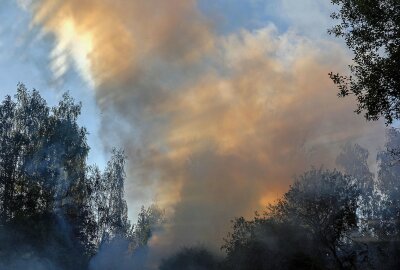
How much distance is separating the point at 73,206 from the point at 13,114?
1352cm

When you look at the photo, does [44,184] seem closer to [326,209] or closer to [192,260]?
[326,209]

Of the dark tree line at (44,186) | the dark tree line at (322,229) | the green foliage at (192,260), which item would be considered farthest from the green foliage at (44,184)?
the green foliage at (192,260)

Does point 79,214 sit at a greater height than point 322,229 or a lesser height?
greater

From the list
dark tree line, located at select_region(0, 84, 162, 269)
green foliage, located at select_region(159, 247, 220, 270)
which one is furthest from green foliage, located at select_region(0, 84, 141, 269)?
green foliage, located at select_region(159, 247, 220, 270)

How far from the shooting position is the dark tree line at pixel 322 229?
4956cm

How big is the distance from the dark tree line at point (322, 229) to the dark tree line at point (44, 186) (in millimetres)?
21968

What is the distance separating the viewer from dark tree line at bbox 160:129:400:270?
49562 millimetres

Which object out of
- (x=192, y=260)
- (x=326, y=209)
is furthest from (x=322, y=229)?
(x=192, y=260)

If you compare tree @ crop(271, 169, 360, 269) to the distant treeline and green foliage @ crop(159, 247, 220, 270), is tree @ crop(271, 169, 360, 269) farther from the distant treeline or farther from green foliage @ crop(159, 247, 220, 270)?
green foliage @ crop(159, 247, 220, 270)

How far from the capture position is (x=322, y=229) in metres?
49.0

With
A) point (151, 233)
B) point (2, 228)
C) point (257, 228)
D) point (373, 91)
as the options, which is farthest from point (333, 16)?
point (151, 233)

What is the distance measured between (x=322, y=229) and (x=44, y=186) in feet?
105

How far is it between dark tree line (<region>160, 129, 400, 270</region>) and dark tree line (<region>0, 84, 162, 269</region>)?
72.1 feet

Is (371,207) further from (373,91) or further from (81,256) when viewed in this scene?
(373,91)
